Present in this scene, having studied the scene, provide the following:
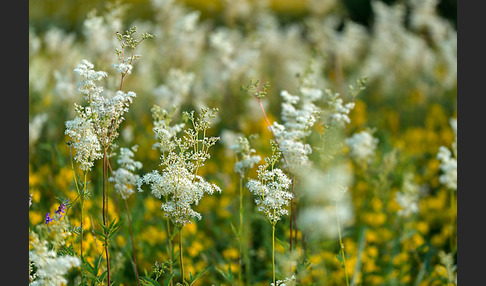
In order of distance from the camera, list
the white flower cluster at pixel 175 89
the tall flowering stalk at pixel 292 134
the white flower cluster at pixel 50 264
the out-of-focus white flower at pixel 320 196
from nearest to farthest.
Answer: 1. the white flower cluster at pixel 50 264
2. the tall flowering stalk at pixel 292 134
3. the out-of-focus white flower at pixel 320 196
4. the white flower cluster at pixel 175 89

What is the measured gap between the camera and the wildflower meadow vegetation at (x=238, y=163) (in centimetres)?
253

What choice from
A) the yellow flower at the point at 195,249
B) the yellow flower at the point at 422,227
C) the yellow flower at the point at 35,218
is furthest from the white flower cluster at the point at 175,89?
the yellow flower at the point at 422,227

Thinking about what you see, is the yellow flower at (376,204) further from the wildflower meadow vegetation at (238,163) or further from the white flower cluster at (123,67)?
the white flower cluster at (123,67)

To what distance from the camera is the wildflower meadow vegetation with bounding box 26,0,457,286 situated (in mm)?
2525

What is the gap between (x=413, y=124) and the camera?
721 centimetres

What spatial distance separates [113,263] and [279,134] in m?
1.34

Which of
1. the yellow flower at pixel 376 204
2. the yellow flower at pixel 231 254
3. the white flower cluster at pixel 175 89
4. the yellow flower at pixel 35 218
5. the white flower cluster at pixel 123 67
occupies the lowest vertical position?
the yellow flower at pixel 231 254

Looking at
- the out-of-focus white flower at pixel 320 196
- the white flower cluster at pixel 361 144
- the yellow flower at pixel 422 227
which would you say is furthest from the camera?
the yellow flower at pixel 422 227

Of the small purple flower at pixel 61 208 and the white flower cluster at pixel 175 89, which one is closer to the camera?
the small purple flower at pixel 61 208

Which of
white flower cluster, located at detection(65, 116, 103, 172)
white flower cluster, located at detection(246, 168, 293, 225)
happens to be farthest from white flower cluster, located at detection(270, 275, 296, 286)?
white flower cluster, located at detection(65, 116, 103, 172)

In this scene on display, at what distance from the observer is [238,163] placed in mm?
2961

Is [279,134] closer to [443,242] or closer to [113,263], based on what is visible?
[113,263]

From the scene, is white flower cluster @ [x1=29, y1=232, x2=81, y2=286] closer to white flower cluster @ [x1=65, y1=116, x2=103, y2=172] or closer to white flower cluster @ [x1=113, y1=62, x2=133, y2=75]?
white flower cluster @ [x1=65, y1=116, x2=103, y2=172]

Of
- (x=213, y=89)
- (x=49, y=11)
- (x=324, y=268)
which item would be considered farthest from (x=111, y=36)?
(x=49, y=11)
